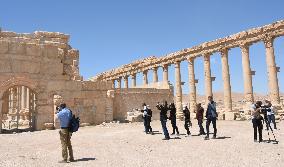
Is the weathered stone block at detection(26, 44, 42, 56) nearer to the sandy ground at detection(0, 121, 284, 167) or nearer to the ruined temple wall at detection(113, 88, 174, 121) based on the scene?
the ruined temple wall at detection(113, 88, 174, 121)

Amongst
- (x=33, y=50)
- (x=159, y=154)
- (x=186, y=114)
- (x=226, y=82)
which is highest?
(x=33, y=50)

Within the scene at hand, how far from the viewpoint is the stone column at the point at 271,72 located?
31.5 meters

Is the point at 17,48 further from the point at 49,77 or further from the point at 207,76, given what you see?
the point at 207,76

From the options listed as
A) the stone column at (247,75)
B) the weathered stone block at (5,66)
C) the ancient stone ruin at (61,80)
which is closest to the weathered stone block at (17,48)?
the ancient stone ruin at (61,80)

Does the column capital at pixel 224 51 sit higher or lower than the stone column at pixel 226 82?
higher

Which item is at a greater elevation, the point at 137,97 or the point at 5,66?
the point at 5,66

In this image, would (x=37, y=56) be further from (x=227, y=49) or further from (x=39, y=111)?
(x=227, y=49)

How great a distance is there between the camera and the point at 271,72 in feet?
104

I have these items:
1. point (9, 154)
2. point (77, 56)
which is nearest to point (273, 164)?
A: point (9, 154)

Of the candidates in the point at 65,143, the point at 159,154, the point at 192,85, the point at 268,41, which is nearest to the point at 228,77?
the point at 192,85

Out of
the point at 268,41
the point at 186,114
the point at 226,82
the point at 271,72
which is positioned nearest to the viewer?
the point at 186,114

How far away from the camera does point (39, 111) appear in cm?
2114

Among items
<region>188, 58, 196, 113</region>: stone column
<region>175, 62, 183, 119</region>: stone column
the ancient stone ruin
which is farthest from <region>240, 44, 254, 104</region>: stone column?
<region>175, 62, 183, 119</region>: stone column

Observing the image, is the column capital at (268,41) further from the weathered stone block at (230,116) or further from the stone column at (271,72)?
the weathered stone block at (230,116)
